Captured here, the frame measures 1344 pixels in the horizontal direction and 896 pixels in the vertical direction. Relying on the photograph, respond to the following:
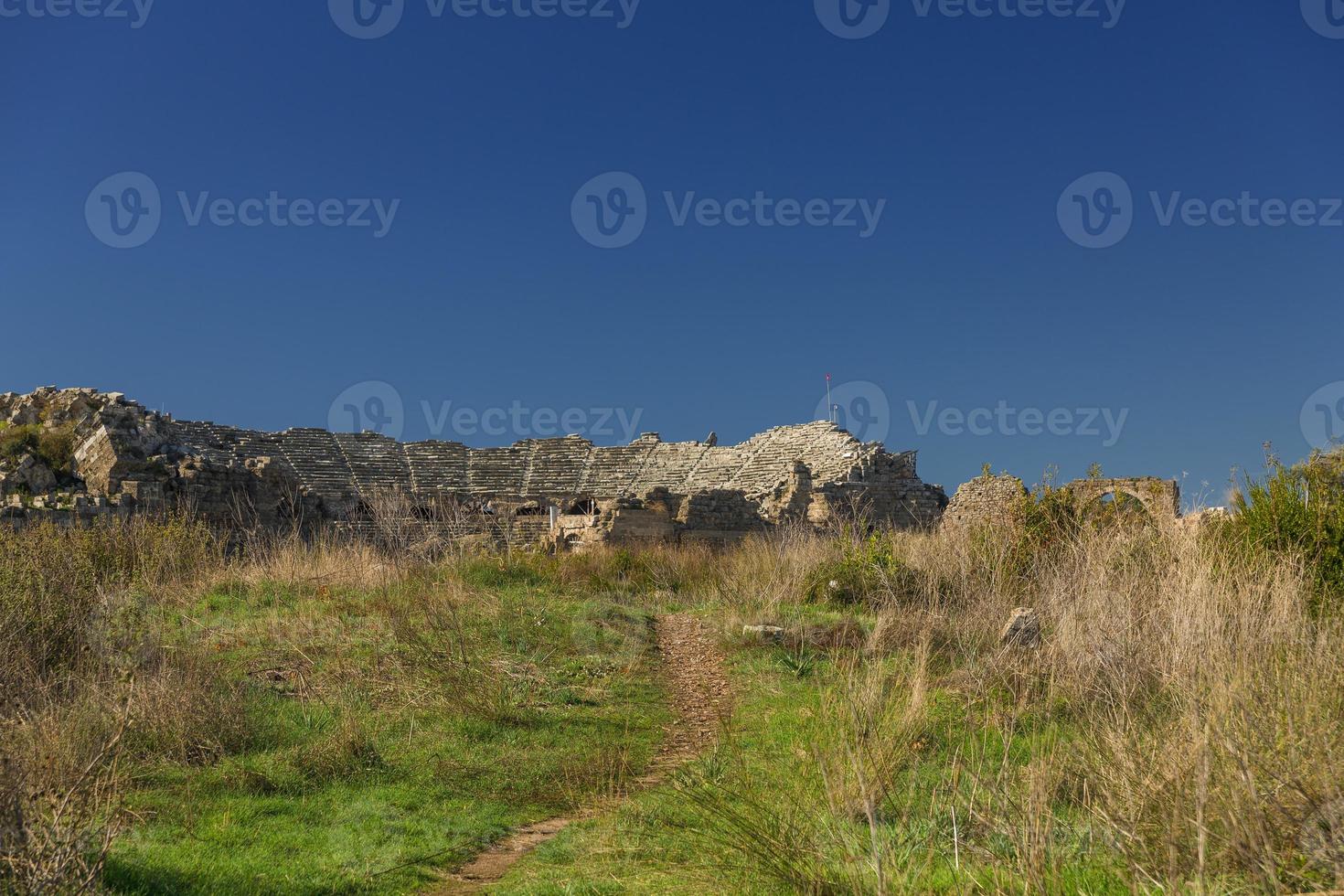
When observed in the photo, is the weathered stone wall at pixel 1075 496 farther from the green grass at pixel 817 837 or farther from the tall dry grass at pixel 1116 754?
the green grass at pixel 817 837

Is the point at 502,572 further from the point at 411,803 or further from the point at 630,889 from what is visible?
the point at 630,889

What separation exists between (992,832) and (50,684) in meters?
6.75

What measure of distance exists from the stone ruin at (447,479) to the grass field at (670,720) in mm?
4643

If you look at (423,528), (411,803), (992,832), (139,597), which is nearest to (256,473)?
(423,528)

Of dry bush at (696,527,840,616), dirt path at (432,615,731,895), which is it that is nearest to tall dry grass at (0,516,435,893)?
dirt path at (432,615,731,895)

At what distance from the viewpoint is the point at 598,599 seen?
16.5m

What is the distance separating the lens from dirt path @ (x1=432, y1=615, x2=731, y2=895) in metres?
6.06

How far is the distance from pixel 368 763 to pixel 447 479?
33.7 m

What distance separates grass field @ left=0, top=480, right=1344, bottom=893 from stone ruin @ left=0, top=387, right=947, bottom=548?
4.64m

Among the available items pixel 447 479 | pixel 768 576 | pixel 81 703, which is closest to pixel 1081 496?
pixel 768 576

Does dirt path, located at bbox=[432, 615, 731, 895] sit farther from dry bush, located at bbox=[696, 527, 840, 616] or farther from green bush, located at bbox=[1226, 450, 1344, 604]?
green bush, located at bbox=[1226, 450, 1344, 604]

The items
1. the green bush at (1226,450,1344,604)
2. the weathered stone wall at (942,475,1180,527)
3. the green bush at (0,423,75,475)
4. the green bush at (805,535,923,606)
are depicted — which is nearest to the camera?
the green bush at (1226,450,1344,604)

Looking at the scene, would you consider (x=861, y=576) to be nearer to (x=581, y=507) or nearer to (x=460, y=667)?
(x=460, y=667)

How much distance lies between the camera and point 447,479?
4056 cm
